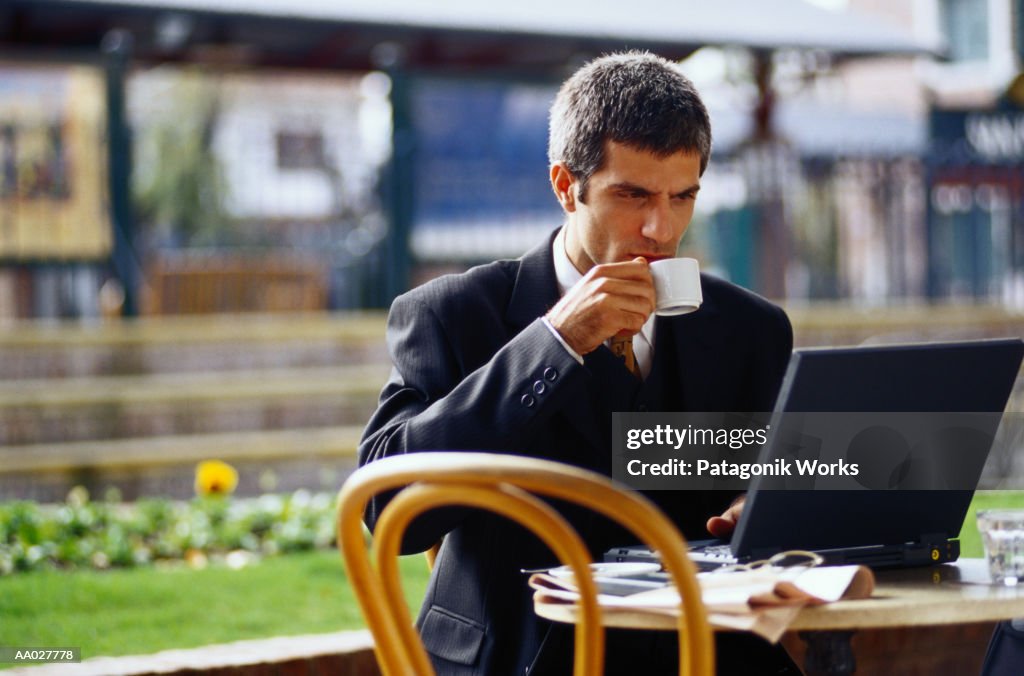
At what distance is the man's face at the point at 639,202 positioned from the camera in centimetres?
254

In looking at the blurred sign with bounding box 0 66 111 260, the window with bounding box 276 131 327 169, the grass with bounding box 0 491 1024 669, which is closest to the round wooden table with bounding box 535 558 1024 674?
the grass with bounding box 0 491 1024 669

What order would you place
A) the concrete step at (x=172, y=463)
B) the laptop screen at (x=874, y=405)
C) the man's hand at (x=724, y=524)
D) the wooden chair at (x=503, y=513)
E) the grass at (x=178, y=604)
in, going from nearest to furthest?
the wooden chair at (x=503, y=513) → the laptop screen at (x=874, y=405) → the man's hand at (x=724, y=524) → the grass at (x=178, y=604) → the concrete step at (x=172, y=463)

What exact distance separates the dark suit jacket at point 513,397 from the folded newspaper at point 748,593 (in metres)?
0.36

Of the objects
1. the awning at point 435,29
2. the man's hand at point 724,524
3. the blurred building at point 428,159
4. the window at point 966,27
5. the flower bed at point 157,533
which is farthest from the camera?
the window at point 966,27

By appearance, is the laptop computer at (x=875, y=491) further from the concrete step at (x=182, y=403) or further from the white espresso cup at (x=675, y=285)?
the concrete step at (x=182, y=403)

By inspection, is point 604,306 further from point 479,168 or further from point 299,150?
point 299,150

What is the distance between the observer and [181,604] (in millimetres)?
5039

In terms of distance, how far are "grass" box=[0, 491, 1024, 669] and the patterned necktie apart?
6.39ft

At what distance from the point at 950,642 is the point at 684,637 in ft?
7.69

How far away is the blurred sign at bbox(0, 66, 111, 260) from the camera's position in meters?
9.39

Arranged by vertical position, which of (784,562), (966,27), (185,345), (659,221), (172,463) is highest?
(966,27)

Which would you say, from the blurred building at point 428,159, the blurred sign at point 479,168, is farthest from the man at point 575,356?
the blurred sign at point 479,168

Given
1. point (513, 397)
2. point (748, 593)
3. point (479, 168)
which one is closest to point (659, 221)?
point (513, 397)

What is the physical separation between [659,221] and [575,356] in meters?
0.38
